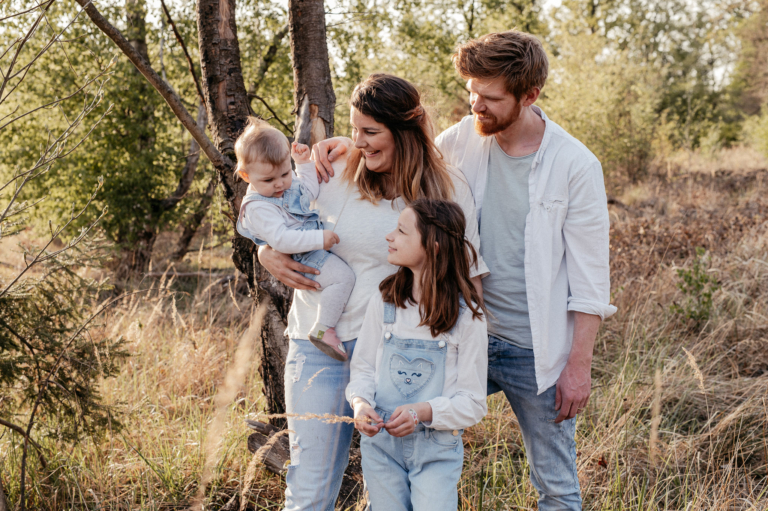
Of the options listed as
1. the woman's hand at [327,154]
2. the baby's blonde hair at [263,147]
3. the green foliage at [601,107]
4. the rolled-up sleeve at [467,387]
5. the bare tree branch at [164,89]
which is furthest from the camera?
the green foliage at [601,107]

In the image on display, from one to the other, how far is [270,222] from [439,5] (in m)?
14.8

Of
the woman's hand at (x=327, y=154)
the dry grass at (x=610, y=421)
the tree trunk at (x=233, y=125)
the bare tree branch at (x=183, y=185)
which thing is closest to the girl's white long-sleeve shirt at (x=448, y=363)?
the dry grass at (x=610, y=421)

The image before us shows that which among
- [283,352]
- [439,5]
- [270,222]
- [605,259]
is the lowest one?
[283,352]

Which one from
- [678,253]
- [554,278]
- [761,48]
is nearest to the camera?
[554,278]

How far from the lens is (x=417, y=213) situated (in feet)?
5.99

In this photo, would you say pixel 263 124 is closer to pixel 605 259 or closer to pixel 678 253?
pixel 605 259

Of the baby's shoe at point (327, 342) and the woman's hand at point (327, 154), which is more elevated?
the woman's hand at point (327, 154)

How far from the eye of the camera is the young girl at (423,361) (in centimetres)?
175

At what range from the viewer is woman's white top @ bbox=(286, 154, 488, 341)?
6.47ft

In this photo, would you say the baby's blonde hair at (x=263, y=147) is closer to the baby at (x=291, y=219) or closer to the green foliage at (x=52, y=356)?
the baby at (x=291, y=219)

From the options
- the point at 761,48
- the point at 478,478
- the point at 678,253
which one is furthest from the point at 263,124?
the point at 761,48

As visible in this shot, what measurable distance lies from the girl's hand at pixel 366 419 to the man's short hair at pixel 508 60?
1.19 meters

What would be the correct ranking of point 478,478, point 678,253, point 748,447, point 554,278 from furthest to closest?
point 678,253 < point 748,447 < point 478,478 < point 554,278

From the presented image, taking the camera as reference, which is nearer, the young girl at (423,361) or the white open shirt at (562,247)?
the young girl at (423,361)
